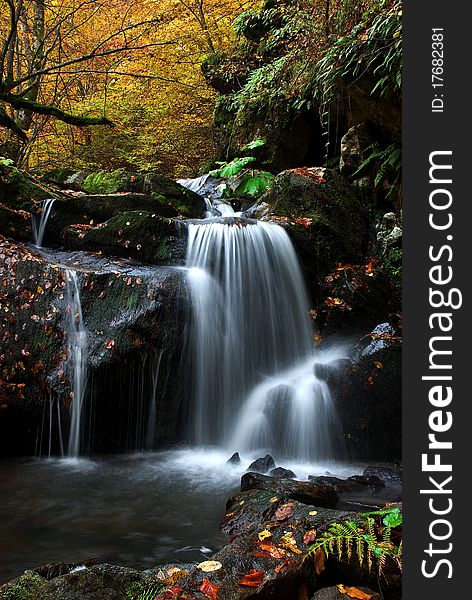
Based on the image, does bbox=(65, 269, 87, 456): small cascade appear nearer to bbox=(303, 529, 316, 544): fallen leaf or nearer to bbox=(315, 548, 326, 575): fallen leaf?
bbox=(303, 529, 316, 544): fallen leaf

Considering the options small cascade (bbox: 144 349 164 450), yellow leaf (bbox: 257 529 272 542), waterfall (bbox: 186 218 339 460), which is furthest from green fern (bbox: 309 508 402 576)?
small cascade (bbox: 144 349 164 450)

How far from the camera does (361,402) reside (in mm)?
5965

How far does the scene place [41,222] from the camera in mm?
7809

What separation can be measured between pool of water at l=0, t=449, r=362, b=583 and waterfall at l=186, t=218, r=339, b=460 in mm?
471

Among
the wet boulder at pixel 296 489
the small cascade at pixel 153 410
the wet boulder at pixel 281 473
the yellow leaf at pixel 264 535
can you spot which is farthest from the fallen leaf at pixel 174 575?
the small cascade at pixel 153 410

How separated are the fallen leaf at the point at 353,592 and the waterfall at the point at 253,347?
3.57m

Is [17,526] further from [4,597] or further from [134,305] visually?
[134,305]

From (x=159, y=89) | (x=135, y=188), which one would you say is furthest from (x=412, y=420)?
(x=159, y=89)

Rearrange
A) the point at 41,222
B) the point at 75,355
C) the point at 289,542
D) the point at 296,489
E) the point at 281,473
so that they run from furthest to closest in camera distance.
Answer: the point at 41,222 < the point at 75,355 < the point at 281,473 < the point at 296,489 < the point at 289,542

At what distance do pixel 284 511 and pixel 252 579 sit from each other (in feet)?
3.52

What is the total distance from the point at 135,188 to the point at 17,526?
26.9ft

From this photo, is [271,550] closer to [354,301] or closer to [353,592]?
[353,592]

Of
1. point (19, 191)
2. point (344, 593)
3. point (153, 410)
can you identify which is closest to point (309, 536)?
point (344, 593)

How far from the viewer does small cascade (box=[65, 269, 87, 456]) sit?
5914mm
